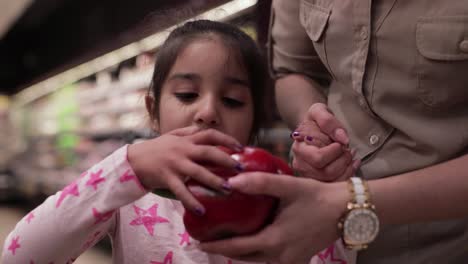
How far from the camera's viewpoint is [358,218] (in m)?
0.70

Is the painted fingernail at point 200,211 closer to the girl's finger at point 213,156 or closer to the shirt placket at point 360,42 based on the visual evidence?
the girl's finger at point 213,156

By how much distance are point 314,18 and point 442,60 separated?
1.10 feet

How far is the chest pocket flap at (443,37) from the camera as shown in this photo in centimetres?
85

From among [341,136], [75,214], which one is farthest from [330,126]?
[75,214]

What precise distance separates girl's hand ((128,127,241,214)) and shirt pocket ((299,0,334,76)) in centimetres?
48

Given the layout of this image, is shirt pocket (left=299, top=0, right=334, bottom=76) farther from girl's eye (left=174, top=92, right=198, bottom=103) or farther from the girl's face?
girl's eye (left=174, top=92, right=198, bottom=103)

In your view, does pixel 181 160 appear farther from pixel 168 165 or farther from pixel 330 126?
pixel 330 126

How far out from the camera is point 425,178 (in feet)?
2.48

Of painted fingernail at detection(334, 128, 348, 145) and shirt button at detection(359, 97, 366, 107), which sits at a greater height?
painted fingernail at detection(334, 128, 348, 145)

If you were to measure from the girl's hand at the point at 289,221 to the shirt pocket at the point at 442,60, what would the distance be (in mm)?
356

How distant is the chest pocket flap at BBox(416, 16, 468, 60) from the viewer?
2.79 ft

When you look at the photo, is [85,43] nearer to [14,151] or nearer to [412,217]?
[14,151]

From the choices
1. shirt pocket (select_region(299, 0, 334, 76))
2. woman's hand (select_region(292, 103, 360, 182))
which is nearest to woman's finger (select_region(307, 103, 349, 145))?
woman's hand (select_region(292, 103, 360, 182))

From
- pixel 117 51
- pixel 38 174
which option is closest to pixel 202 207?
pixel 117 51
